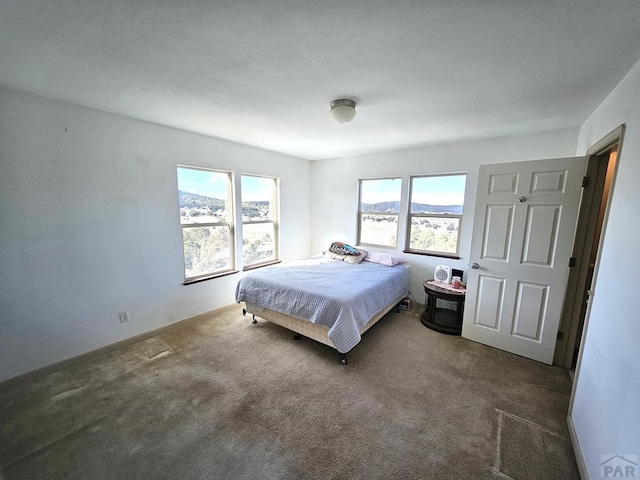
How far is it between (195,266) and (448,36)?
132 inches

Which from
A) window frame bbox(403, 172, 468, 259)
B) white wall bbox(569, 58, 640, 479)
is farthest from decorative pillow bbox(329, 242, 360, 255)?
white wall bbox(569, 58, 640, 479)

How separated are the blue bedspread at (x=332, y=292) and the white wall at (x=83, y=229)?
1.06 metres

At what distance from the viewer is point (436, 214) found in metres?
3.61

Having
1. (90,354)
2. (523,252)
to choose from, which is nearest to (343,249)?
(523,252)

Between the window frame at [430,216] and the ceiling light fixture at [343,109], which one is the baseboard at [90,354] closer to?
the ceiling light fixture at [343,109]

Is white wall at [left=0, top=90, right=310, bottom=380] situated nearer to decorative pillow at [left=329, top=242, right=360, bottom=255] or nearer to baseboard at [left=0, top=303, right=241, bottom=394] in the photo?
baseboard at [left=0, top=303, right=241, bottom=394]

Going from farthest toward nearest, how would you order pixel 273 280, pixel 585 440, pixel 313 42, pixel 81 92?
1. pixel 273 280
2. pixel 81 92
3. pixel 585 440
4. pixel 313 42

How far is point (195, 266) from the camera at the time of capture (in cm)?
325

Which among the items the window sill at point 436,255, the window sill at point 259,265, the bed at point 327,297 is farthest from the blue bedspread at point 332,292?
the window sill at point 259,265

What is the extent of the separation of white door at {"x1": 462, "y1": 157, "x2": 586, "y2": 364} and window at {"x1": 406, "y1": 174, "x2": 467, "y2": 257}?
82 centimetres

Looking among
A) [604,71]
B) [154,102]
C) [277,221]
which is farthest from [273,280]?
[604,71]

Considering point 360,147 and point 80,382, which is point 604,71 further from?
point 80,382

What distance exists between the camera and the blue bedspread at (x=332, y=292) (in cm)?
232

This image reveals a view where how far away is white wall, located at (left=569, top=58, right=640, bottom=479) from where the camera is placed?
1109 mm
